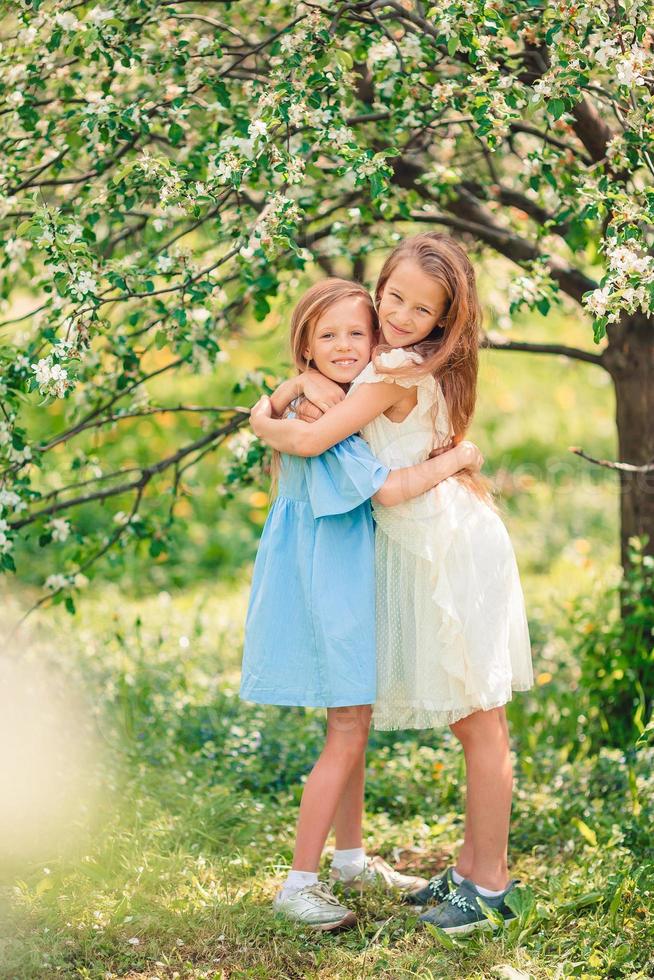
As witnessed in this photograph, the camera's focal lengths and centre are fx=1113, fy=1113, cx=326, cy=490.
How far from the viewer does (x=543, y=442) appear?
6.41 metres

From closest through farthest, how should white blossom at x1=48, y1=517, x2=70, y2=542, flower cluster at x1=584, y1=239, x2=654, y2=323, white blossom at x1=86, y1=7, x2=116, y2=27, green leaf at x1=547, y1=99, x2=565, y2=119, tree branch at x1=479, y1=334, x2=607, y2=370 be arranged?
flower cluster at x1=584, y1=239, x2=654, y2=323 → green leaf at x1=547, y1=99, x2=565, y2=119 → white blossom at x1=86, y1=7, x2=116, y2=27 → white blossom at x1=48, y1=517, x2=70, y2=542 → tree branch at x1=479, y1=334, x2=607, y2=370

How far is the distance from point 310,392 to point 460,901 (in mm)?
1172

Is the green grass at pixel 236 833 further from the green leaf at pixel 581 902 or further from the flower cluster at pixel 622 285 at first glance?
the flower cluster at pixel 622 285

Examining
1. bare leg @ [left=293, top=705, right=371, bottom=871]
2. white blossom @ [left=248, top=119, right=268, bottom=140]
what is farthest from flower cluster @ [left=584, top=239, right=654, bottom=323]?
bare leg @ [left=293, top=705, right=371, bottom=871]

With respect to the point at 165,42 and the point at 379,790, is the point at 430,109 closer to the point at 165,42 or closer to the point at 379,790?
the point at 165,42

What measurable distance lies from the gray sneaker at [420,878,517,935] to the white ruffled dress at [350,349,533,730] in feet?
1.29

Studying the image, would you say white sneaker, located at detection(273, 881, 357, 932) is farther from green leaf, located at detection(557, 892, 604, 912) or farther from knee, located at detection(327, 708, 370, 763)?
green leaf, located at detection(557, 892, 604, 912)

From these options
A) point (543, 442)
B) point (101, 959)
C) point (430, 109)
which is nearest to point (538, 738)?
point (101, 959)

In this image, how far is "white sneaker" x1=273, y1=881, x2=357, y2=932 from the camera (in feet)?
7.86

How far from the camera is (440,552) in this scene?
238 cm

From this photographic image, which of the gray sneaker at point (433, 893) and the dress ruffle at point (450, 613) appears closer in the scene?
the dress ruffle at point (450, 613)

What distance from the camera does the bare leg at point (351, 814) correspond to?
2.64 metres

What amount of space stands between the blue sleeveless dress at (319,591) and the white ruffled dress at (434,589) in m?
0.05

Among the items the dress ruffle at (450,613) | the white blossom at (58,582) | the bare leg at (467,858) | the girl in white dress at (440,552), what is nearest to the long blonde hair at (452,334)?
the girl in white dress at (440,552)
